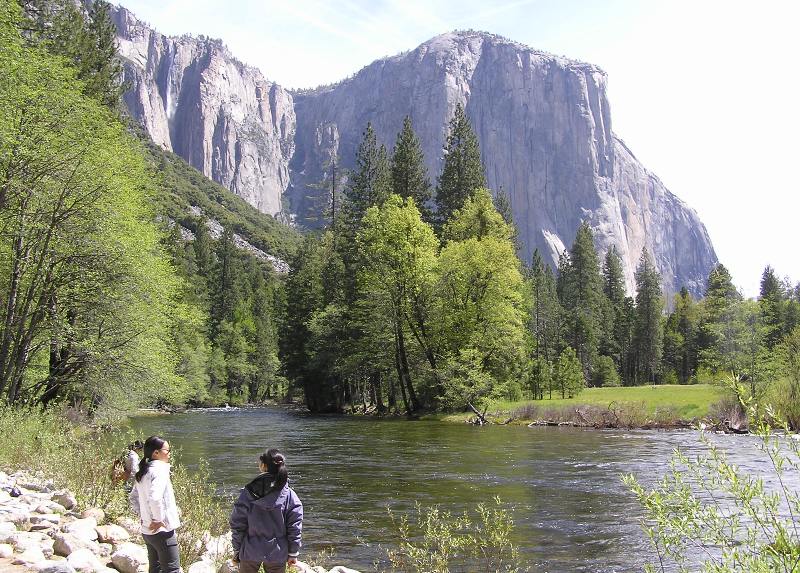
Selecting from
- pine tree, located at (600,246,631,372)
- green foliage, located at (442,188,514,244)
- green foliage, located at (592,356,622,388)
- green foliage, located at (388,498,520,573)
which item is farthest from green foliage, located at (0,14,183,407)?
pine tree, located at (600,246,631,372)

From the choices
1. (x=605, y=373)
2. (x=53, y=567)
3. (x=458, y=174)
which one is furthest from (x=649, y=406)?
(x=605, y=373)

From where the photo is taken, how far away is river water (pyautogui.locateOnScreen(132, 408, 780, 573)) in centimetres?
1177

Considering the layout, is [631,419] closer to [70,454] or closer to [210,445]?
[210,445]

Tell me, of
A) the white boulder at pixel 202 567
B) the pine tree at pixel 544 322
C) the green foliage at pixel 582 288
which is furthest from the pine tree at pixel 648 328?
the white boulder at pixel 202 567

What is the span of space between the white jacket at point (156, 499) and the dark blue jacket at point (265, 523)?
941mm

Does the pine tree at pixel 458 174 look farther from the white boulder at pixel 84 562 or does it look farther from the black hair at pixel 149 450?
the black hair at pixel 149 450

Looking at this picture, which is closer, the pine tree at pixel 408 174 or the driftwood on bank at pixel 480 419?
the driftwood on bank at pixel 480 419

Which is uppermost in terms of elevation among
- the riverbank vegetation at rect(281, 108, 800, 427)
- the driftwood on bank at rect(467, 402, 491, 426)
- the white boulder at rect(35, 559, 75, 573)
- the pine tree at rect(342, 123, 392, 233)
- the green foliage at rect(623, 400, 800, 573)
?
the pine tree at rect(342, 123, 392, 233)

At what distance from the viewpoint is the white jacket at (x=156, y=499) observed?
6921 mm

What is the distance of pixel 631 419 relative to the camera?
33875 millimetres

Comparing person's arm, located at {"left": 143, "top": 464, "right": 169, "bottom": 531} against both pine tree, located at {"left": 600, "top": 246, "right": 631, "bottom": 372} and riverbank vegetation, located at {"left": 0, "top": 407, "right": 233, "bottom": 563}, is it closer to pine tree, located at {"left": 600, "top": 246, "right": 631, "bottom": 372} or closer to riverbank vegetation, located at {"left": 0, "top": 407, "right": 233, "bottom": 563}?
riverbank vegetation, located at {"left": 0, "top": 407, "right": 233, "bottom": 563}

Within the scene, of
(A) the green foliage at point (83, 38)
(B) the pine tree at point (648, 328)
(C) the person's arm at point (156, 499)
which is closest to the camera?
(C) the person's arm at point (156, 499)

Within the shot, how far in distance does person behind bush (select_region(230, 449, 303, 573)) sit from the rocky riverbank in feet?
1.31

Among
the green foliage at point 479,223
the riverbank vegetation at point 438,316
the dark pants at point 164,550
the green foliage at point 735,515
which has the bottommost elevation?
the dark pants at point 164,550
